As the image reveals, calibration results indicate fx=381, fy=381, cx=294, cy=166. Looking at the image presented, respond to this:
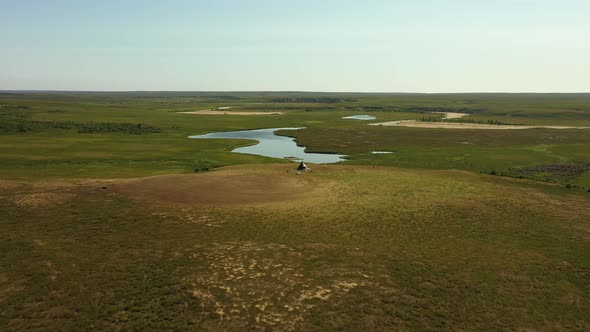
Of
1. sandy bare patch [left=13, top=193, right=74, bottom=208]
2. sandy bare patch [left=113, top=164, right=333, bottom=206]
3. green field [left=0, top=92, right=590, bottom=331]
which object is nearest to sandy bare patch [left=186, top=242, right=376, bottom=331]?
green field [left=0, top=92, right=590, bottom=331]

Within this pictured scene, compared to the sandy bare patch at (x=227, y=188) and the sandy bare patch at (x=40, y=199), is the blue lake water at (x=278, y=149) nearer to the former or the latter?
the sandy bare patch at (x=227, y=188)

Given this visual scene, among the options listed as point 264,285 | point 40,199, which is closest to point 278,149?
point 40,199

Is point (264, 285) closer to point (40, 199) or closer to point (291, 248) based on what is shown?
point (291, 248)

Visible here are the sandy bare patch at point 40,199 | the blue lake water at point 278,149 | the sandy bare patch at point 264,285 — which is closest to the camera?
the sandy bare patch at point 264,285

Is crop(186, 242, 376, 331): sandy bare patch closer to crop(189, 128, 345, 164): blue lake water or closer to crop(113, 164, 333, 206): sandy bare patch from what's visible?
crop(113, 164, 333, 206): sandy bare patch

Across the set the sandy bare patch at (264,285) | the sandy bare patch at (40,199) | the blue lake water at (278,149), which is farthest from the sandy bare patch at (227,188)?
the blue lake water at (278,149)

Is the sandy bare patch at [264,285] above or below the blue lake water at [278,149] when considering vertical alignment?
below

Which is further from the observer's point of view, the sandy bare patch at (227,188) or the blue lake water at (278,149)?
the blue lake water at (278,149)
